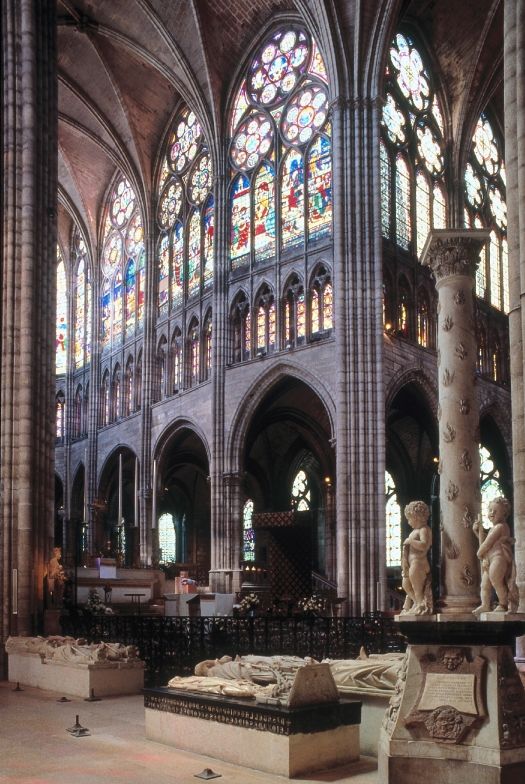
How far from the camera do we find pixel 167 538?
138 feet

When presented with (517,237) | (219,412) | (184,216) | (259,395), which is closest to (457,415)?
(517,237)

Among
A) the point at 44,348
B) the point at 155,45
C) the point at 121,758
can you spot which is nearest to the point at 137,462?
the point at 155,45

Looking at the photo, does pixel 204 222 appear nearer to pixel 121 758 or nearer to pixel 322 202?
pixel 322 202

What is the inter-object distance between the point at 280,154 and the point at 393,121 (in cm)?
367

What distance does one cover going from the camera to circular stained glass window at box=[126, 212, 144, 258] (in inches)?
1478

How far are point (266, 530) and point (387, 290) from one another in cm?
1167

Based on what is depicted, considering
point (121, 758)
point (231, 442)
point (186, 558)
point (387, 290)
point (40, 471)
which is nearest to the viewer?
point (121, 758)

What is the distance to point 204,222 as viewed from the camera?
33344 millimetres

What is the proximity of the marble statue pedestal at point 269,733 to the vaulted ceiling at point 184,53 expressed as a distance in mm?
21923

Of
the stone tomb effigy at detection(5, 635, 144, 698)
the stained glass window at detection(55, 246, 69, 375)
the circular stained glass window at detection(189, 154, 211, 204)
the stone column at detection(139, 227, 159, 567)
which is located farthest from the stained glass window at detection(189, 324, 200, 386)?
the stone tomb effigy at detection(5, 635, 144, 698)

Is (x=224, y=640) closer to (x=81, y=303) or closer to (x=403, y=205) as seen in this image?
(x=403, y=205)

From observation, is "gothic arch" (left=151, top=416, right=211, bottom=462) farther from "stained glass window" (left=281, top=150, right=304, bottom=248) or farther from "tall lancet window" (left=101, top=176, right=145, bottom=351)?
"stained glass window" (left=281, top=150, right=304, bottom=248)

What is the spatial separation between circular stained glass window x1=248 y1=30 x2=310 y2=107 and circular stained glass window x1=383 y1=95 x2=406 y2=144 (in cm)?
290

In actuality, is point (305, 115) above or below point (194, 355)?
above
